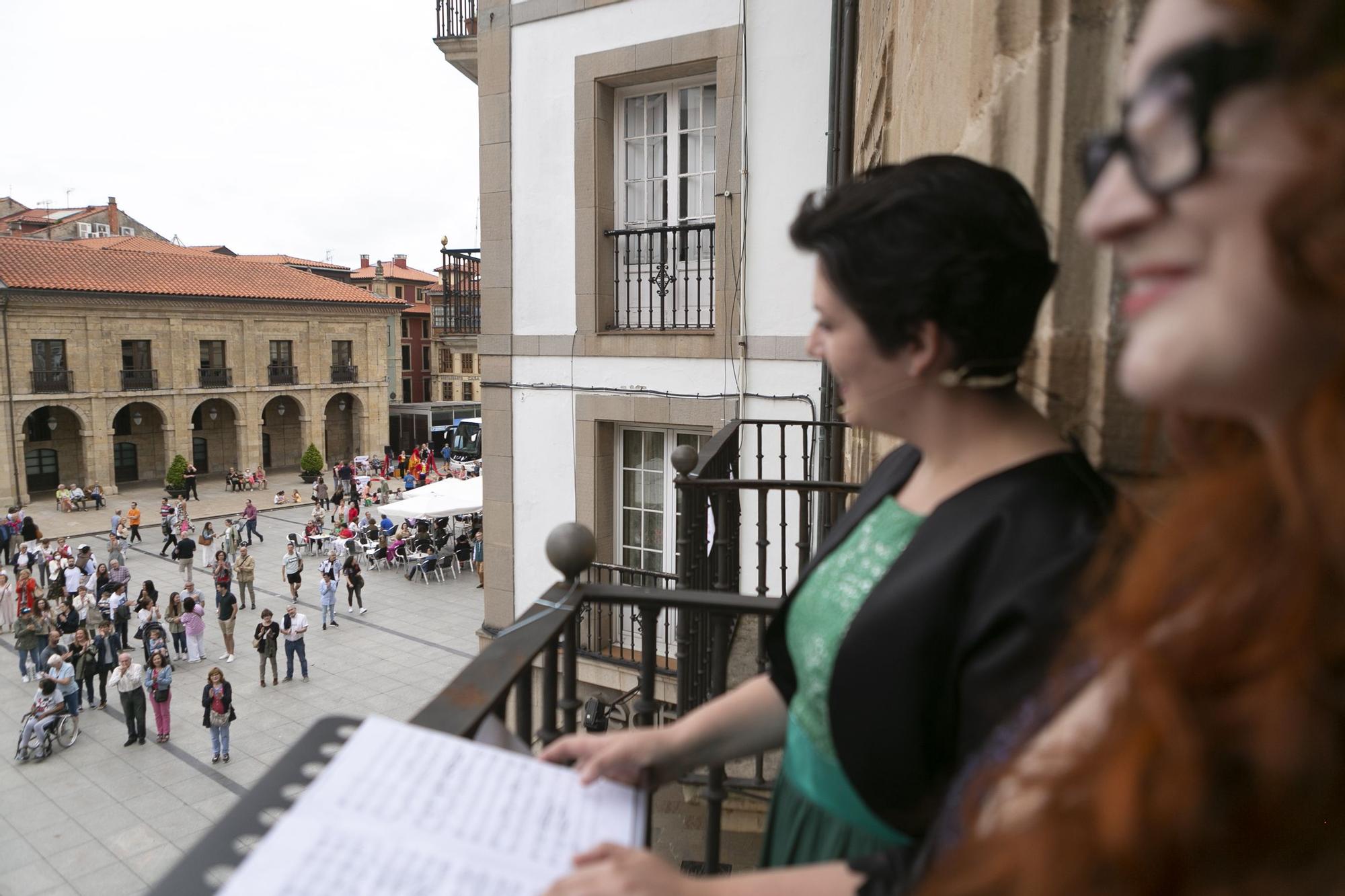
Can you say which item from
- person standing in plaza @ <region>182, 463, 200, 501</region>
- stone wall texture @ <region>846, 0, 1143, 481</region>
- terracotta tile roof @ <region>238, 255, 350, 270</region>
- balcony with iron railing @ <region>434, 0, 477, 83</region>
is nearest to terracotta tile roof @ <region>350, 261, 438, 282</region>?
terracotta tile roof @ <region>238, 255, 350, 270</region>

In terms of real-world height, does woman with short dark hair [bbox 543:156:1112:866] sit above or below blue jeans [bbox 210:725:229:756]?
above

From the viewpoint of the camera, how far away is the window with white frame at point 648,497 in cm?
889

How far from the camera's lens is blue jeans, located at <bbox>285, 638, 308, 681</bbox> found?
14586 millimetres

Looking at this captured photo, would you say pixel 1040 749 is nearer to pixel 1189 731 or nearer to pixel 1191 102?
pixel 1189 731

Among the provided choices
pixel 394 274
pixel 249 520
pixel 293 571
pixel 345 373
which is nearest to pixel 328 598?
pixel 293 571

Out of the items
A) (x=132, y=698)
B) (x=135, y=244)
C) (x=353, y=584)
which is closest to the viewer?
(x=132, y=698)

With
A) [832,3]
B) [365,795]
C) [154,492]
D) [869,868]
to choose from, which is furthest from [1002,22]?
[154,492]

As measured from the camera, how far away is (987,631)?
102 centimetres

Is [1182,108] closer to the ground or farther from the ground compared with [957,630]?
farther from the ground

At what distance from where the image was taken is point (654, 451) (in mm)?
9086

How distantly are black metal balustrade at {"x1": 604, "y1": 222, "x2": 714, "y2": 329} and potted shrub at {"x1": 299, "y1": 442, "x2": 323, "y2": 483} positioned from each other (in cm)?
3115

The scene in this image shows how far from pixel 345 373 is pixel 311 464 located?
20.5ft

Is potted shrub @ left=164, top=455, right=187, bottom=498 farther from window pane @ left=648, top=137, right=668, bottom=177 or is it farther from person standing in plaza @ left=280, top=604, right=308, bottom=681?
window pane @ left=648, top=137, right=668, bottom=177

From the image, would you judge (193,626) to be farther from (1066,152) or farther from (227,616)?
(1066,152)
